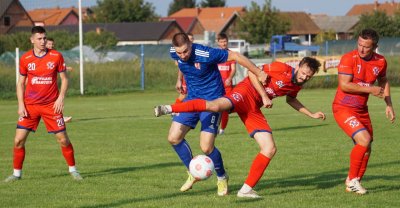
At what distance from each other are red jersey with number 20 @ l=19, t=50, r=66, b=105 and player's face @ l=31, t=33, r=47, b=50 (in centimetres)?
18

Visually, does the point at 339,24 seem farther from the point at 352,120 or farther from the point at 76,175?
the point at 352,120

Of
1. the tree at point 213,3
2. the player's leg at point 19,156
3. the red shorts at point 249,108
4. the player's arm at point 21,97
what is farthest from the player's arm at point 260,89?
the tree at point 213,3

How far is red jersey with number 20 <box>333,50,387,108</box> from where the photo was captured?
32.1ft

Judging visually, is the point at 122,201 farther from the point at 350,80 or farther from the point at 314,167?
the point at 314,167

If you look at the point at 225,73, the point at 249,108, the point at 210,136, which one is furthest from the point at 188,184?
the point at 225,73

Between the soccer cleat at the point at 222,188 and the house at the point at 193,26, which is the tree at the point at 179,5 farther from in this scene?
the soccer cleat at the point at 222,188

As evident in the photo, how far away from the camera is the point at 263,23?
82.4 meters

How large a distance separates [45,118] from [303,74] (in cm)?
406


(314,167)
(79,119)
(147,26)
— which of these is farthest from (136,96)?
(147,26)

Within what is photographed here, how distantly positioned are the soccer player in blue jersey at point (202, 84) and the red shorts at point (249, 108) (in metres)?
0.35

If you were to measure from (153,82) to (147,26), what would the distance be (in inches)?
2163

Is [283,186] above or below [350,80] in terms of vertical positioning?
below

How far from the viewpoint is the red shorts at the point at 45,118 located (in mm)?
11359

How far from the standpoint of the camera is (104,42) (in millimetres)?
68562
